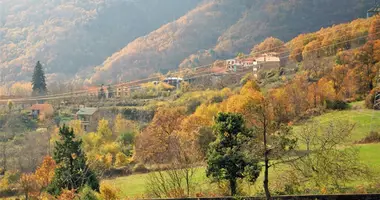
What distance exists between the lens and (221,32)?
10931cm

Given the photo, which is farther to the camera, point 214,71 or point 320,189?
point 214,71

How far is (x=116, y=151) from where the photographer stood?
113 feet

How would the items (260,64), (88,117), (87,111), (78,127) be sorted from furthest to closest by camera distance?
1. (260,64)
2. (87,111)
3. (88,117)
4. (78,127)

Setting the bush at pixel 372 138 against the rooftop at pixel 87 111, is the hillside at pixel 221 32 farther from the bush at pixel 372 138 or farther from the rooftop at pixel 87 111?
the bush at pixel 372 138

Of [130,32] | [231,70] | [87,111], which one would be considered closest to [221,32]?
[130,32]

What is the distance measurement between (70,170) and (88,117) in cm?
2611

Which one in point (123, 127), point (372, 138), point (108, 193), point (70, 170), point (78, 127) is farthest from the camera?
point (78, 127)

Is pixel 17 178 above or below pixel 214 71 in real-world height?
below

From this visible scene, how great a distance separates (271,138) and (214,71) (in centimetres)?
5063

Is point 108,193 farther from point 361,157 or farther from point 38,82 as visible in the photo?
point 38,82

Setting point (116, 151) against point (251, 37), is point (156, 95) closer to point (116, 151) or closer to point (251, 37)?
point (116, 151)

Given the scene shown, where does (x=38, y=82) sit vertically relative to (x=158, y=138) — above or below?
above

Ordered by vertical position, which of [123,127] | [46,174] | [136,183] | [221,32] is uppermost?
[221,32]

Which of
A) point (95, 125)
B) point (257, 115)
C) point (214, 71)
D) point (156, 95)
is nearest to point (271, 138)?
point (257, 115)
